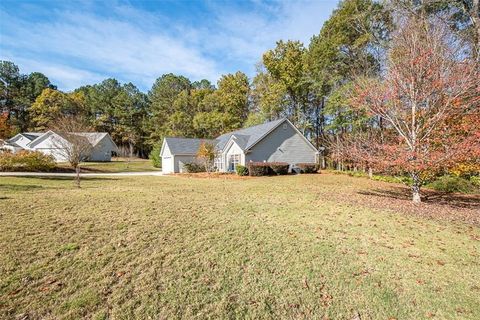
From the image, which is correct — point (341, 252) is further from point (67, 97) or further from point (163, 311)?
point (67, 97)

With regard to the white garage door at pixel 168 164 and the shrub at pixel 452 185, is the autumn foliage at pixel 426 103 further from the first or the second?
the white garage door at pixel 168 164

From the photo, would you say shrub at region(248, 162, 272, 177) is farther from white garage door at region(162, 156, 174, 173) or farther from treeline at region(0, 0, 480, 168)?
white garage door at region(162, 156, 174, 173)

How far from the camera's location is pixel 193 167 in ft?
91.4

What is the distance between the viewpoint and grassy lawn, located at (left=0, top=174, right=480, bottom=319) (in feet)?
11.6

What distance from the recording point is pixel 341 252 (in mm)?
5367

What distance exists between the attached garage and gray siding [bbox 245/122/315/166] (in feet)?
26.6

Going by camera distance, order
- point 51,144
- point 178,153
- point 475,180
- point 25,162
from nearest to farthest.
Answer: point 475,180 < point 25,162 < point 178,153 < point 51,144

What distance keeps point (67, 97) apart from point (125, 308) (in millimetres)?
62141

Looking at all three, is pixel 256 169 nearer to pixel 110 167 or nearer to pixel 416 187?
pixel 416 187

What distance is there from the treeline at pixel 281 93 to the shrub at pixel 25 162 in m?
3.38

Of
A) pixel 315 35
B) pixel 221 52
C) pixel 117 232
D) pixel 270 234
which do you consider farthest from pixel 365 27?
pixel 117 232

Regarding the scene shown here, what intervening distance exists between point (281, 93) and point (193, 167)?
15.1 m

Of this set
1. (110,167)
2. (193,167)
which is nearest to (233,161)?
(193,167)

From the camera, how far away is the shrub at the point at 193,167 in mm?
27672
